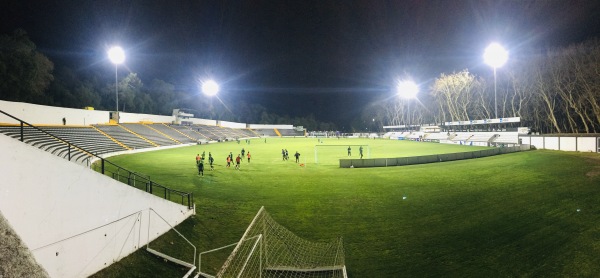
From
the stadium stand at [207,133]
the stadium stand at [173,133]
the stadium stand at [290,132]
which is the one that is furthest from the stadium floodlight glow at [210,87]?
the stadium stand at [290,132]

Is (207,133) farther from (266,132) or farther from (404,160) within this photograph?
(404,160)

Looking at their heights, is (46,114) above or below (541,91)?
below

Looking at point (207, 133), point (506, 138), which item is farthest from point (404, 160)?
point (207, 133)

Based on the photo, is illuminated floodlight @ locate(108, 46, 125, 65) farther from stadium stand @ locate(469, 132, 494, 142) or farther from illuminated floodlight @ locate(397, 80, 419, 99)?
illuminated floodlight @ locate(397, 80, 419, 99)

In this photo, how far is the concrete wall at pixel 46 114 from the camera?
27719 mm

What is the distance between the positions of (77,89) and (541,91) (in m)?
80.0

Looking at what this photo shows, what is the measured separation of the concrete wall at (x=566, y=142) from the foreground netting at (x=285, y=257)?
123 feet

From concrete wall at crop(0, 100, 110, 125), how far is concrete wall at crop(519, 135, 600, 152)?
5580cm

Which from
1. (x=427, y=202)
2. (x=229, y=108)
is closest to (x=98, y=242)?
(x=427, y=202)

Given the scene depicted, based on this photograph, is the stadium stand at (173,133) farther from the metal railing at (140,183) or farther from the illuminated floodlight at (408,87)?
the illuminated floodlight at (408,87)

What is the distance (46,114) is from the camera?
112 feet

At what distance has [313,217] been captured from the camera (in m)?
14.6

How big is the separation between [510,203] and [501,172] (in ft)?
31.1

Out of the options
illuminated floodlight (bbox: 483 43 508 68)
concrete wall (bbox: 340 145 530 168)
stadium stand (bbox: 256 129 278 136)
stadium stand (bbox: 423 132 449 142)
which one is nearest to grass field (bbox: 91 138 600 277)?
concrete wall (bbox: 340 145 530 168)
